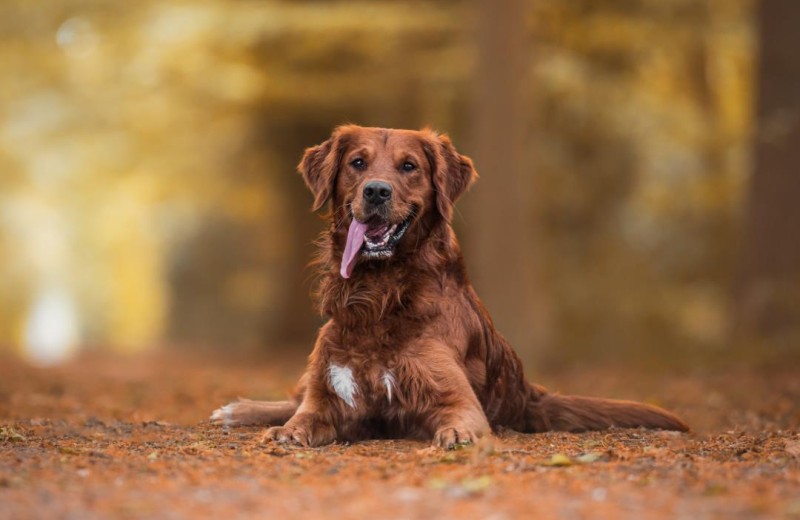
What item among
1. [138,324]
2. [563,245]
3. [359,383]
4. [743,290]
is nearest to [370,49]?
[563,245]

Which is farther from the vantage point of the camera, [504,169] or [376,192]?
[504,169]

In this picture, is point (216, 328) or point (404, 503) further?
point (216, 328)

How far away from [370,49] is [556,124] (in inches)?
143

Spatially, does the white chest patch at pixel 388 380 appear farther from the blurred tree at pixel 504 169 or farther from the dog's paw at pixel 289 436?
the blurred tree at pixel 504 169

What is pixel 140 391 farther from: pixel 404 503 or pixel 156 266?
pixel 156 266

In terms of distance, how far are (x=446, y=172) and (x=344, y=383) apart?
1416 mm

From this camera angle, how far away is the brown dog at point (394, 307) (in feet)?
21.1

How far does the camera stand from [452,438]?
6043mm

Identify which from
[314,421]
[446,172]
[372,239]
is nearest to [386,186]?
[372,239]

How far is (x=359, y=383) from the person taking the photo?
21.5ft

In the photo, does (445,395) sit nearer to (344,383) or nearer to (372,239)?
(344,383)

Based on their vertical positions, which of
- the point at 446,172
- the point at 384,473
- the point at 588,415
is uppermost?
the point at 446,172

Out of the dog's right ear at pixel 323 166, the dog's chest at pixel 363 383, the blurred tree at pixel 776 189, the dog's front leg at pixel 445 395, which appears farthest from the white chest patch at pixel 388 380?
the blurred tree at pixel 776 189

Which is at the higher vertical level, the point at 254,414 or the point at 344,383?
the point at 344,383
